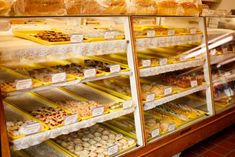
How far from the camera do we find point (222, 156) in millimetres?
2904

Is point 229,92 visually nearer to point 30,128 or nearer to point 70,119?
point 70,119

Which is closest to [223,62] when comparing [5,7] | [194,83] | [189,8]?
[194,83]

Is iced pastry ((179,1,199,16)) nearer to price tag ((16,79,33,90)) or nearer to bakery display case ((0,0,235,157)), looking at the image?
bakery display case ((0,0,235,157))

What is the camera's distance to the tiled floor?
2939 mm

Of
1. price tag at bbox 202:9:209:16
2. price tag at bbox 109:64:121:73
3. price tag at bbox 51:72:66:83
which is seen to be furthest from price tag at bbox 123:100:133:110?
price tag at bbox 202:9:209:16

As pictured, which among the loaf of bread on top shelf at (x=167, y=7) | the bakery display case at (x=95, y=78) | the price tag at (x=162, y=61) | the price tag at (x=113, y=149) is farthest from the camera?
the price tag at (x=162, y=61)

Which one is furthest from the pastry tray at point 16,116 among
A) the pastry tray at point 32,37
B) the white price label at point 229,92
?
the white price label at point 229,92

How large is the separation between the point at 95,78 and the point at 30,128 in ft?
1.94

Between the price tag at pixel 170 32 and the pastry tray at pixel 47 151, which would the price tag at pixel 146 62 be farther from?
the pastry tray at pixel 47 151

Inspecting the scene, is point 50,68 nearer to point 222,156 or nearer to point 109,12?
point 109,12

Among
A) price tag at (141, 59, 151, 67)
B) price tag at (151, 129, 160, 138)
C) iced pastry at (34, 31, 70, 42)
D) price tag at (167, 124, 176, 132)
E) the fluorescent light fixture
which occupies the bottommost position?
price tag at (167, 124, 176, 132)

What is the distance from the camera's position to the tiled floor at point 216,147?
294cm

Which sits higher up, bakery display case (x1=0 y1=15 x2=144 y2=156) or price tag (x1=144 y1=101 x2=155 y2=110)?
bakery display case (x1=0 y1=15 x2=144 y2=156)

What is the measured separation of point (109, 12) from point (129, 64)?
18.5 inches
